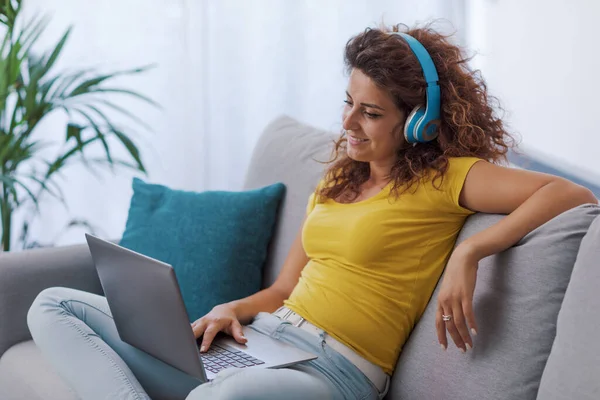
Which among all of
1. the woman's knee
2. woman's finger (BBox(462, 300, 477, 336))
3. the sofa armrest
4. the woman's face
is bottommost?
the sofa armrest

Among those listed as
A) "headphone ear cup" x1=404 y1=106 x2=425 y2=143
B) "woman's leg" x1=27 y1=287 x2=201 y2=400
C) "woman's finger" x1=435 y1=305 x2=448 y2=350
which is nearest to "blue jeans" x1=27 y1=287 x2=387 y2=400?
"woman's leg" x1=27 y1=287 x2=201 y2=400

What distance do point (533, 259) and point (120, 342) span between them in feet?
2.84

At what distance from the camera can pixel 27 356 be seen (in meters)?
1.93

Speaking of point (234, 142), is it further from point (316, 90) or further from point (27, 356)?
point (27, 356)

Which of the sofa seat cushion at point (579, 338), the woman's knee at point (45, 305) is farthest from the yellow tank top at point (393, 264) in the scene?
the woman's knee at point (45, 305)

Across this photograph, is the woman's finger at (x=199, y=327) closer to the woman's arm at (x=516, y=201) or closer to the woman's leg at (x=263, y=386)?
the woman's leg at (x=263, y=386)

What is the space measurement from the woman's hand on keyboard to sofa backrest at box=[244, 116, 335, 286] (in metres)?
0.43

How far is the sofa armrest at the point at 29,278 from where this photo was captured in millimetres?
2016

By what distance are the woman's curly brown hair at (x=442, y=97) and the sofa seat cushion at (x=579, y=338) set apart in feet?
1.20

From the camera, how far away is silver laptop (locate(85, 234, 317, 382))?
4.52ft

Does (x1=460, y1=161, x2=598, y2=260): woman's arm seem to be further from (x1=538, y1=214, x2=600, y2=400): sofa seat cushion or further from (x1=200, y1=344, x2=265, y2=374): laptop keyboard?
(x1=200, y1=344, x2=265, y2=374): laptop keyboard

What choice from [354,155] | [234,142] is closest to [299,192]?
[354,155]

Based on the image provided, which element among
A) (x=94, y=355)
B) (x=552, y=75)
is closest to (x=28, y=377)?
(x=94, y=355)

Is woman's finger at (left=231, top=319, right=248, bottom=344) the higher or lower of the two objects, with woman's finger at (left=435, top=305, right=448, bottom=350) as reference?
lower
